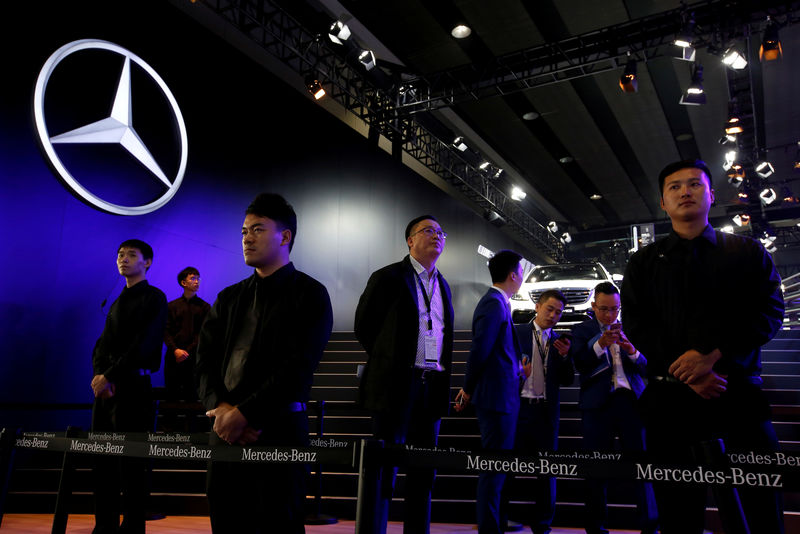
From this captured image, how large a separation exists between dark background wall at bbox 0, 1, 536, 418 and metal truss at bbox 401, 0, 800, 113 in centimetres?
233

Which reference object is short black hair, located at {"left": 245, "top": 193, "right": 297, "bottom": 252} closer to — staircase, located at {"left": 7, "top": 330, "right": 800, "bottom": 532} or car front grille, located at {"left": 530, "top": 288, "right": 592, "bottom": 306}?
staircase, located at {"left": 7, "top": 330, "right": 800, "bottom": 532}

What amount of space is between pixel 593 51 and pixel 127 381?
809 centimetres

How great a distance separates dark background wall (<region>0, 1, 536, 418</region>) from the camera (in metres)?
5.82

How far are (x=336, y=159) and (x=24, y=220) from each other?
20.0ft

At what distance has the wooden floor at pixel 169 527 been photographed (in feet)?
13.6

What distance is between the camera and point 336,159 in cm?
1109

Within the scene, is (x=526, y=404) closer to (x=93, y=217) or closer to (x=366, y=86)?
(x=93, y=217)

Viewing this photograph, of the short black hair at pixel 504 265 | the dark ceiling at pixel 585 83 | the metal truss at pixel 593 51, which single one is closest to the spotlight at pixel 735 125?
the dark ceiling at pixel 585 83

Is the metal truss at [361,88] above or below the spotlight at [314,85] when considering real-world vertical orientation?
above

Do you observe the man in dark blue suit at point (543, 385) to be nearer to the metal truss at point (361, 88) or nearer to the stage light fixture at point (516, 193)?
the metal truss at point (361, 88)

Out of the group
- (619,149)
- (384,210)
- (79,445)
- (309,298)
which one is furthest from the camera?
(619,149)

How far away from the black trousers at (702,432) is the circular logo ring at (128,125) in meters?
6.46

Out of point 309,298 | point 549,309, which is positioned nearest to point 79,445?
point 309,298

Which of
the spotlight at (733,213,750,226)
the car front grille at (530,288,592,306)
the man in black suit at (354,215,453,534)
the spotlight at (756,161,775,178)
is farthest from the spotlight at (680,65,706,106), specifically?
the spotlight at (733,213,750,226)
